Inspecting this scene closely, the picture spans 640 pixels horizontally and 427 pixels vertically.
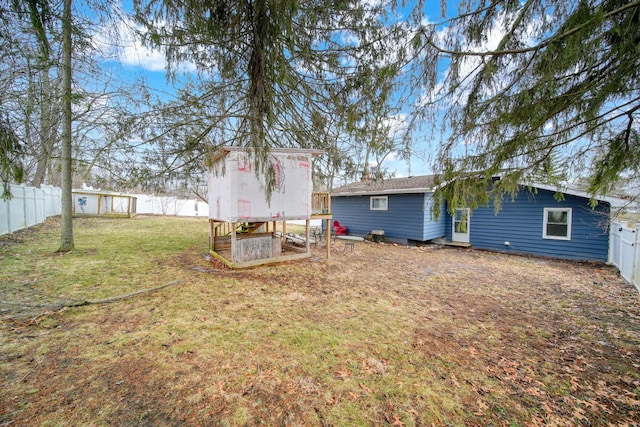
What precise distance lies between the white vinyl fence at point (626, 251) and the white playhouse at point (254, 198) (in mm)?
7778

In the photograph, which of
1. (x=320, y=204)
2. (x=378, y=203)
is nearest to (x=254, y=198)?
(x=320, y=204)

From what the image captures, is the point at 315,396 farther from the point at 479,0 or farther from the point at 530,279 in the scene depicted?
the point at 530,279

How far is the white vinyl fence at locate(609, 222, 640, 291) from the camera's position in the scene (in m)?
5.72

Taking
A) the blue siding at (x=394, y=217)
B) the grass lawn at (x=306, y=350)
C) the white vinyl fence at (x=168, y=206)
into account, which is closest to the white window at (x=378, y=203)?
the blue siding at (x=394, y=217)

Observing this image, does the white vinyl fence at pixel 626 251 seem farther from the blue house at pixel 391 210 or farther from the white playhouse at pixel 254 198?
the white playhouse at pixel 254 198

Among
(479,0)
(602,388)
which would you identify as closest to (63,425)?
(602,388)

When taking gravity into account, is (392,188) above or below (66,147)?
below

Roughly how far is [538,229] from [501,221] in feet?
3.91

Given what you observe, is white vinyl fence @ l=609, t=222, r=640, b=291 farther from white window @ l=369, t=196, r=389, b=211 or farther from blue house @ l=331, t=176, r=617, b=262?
white window @ l=369, t=196, r=389, b=211

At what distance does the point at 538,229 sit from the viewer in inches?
375

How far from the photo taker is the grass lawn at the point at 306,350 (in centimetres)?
221

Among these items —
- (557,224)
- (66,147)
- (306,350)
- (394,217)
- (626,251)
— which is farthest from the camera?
(394,217)

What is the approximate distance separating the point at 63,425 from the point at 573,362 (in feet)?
17.1

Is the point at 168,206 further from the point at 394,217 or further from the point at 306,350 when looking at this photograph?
the point at 306,350
